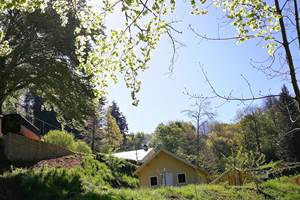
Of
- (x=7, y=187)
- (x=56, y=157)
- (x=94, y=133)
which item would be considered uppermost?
(x=94, y=133)

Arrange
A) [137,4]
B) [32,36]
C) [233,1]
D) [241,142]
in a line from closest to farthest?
1. [233,1]
2. [137,4]
3. [32,36]
4. [241,142]

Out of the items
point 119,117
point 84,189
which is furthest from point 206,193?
point 119,117

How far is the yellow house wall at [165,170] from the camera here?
2943 cm

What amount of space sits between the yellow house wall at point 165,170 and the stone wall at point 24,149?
912 centimetres

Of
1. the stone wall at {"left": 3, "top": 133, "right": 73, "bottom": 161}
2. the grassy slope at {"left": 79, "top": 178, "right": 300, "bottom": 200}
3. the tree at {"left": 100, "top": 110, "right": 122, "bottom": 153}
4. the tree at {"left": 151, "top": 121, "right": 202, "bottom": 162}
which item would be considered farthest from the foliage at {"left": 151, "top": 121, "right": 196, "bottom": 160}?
the stone wall at {"left": 3, "top": 133, "right": 73, "bottom": 161}

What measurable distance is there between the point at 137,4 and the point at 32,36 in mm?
16196

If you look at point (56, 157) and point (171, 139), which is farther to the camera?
point (171, 139)

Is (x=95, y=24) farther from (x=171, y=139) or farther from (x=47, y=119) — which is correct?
(x=171, y=139)

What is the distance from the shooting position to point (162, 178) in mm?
29391

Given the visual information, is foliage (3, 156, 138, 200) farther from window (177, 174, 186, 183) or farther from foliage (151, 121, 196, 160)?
foliage (151, 121, 196, 160)

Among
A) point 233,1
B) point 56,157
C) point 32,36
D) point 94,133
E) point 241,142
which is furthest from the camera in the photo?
point 241,142

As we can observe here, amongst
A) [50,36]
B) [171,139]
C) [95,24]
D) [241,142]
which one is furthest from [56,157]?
[171,139]

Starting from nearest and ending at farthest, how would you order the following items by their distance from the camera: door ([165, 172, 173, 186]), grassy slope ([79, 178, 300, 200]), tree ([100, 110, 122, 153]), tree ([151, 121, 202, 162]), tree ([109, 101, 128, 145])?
grassy slope ([79, 178, 300, 200]), door ([165, 172, 173, 186]), tree ([100, 110, 122, 153]), tree ([151, 121, 202, 162]), tree ([109, 101, 128, 145])

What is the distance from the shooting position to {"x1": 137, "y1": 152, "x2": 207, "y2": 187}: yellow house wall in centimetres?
2943
